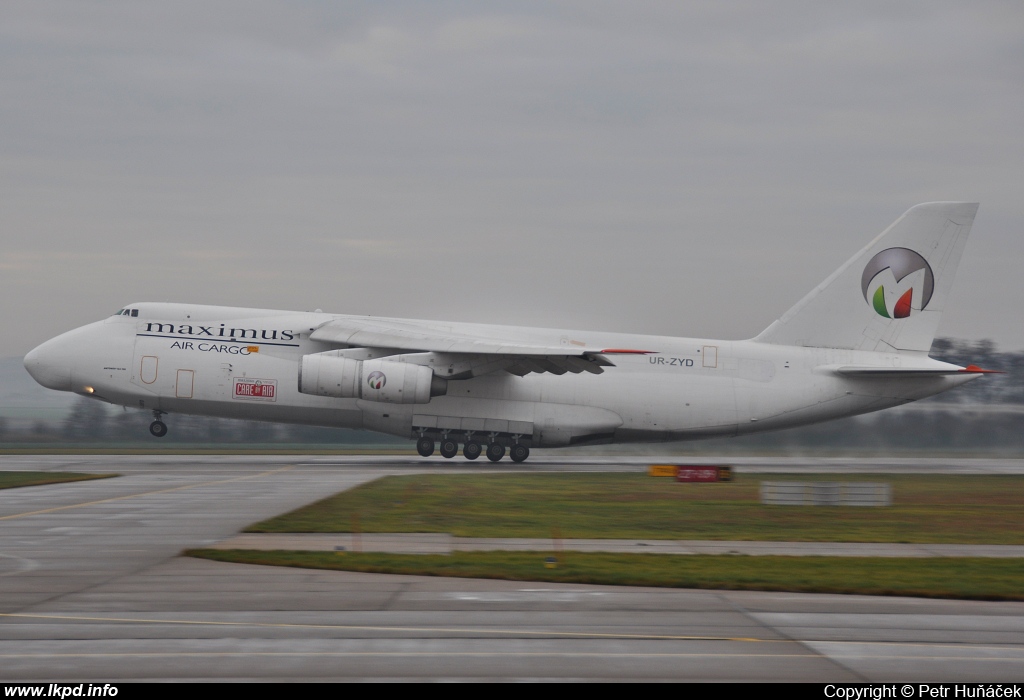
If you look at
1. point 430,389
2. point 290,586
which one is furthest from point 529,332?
point 290,586

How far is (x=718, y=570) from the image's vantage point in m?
12.3

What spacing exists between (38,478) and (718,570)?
2022cm

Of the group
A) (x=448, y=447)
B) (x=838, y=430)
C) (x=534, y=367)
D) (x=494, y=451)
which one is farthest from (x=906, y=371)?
(x=448, y=447)

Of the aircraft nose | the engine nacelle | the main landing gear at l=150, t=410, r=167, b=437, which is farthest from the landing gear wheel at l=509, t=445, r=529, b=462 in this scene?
the aircraft nose

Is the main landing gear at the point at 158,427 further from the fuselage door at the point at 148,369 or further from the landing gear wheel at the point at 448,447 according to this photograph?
the landing gear wheel at the point at 448,447

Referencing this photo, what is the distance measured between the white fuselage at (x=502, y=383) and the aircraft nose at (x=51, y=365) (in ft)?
0.16

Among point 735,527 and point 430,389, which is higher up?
point 430,389

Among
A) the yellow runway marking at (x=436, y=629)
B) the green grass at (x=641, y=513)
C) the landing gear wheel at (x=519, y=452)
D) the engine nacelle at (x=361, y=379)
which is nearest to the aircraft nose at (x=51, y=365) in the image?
the engine nacelle at (x=361, y=379)

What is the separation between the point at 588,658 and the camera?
7.69 metres

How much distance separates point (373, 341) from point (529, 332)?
18.6 ft

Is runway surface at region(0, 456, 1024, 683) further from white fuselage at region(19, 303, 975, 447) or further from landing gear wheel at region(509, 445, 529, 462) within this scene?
landing gear wheel at region(509, 445, 529, 462)

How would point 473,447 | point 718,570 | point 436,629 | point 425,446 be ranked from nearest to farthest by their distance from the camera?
point 436,629 → point 718,570 → point 473,447 → point 425,446

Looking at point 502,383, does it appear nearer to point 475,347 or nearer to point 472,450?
point 475,347

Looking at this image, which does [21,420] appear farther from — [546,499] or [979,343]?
[979,343]
